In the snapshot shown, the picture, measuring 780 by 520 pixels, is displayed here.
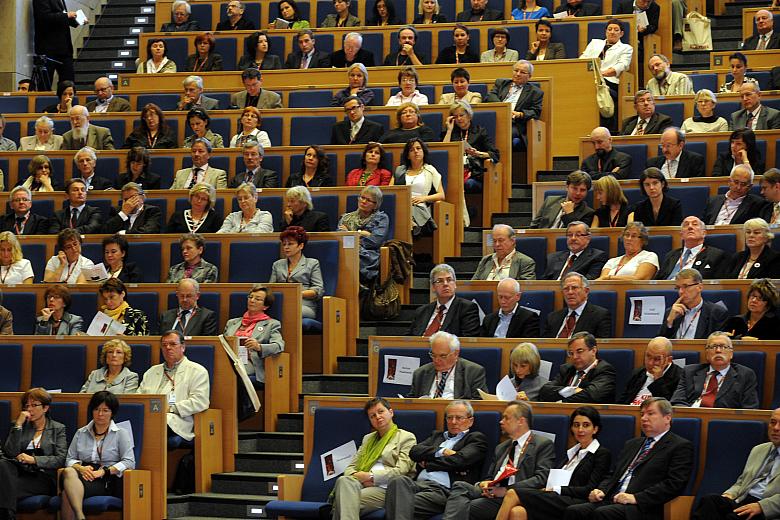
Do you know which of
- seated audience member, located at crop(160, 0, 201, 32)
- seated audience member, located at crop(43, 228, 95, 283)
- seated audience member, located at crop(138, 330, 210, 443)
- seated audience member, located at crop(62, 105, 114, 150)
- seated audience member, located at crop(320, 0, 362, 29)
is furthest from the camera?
seated audience member, located at crop(160, 0, 201, 32)

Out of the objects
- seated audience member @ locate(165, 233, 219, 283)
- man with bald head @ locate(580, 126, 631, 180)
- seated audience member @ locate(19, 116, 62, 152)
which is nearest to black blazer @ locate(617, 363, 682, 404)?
man with bald head @ locate(580, 126, 631, 180)

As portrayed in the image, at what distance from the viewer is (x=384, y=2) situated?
1062 cm

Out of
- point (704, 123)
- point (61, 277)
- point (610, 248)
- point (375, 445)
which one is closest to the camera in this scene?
point (375, 445)

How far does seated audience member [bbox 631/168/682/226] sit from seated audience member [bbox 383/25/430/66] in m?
2.85

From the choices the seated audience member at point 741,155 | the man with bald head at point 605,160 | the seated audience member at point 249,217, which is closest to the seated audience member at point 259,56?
the seated audience member at point 249,217

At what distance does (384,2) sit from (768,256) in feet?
15.3

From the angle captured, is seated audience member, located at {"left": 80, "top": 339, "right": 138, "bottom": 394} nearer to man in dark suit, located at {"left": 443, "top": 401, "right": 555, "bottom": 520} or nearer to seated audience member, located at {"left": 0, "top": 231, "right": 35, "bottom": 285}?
seated audience member, located at {"left": 0, "top": 231, "right": 35, "bottom": 285}

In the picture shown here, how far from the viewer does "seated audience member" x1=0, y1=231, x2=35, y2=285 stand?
7.86 meters

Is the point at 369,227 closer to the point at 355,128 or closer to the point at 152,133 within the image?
the point at 355,128

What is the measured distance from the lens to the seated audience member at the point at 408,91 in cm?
916

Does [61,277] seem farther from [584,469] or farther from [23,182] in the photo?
[584,469]

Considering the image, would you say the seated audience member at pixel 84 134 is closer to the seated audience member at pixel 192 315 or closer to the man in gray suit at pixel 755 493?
the seated audience member at pixel 192 315

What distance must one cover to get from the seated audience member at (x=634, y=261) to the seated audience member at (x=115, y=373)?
229 centimetres

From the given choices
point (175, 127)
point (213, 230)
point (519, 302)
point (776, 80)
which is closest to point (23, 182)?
point (175, 127)
